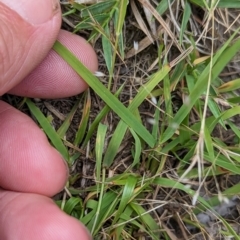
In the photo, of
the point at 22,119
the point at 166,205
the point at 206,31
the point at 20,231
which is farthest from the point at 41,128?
the point at 206,31

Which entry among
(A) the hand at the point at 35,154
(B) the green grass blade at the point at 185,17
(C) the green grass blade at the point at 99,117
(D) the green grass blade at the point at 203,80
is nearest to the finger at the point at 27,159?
(A) the hand at the point at 35,154

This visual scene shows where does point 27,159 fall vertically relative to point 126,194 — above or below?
above

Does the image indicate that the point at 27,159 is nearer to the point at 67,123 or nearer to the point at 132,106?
the point at 67,123

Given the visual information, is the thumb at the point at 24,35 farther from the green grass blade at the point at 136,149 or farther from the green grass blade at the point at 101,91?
the green grass blade at the point at 136,149

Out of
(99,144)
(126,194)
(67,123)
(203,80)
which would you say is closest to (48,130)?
(67,123)

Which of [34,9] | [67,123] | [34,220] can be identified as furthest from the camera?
[67,123]

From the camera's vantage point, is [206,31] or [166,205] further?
[166,205]

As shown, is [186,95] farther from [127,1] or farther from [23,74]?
[23,74]
